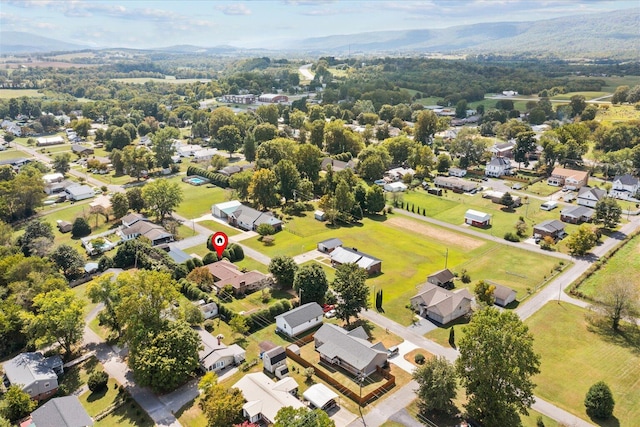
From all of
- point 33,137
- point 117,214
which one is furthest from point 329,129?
point 33,137

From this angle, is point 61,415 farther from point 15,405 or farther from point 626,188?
point 626,188

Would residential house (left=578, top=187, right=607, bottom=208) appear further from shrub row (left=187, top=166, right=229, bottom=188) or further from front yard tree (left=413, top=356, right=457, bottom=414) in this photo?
shrub row (left=187, top=166, right=229, bottom=188)

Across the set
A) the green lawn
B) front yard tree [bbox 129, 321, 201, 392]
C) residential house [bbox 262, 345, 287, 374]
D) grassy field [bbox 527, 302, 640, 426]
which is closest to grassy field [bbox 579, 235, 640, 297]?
grassy field [bbox 527, 302, 640, 426]

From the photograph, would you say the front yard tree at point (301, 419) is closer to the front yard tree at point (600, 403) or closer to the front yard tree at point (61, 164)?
the front yard tree at point (600, 403)

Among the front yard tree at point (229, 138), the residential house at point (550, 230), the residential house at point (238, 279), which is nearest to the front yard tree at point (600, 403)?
the residential house at point (238, 279)

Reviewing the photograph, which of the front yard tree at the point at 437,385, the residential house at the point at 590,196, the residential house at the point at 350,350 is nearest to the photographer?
the front yard tree at the point at 437,385

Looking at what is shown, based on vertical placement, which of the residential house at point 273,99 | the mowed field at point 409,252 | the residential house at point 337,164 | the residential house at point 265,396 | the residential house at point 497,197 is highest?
the residential house at point 273,99

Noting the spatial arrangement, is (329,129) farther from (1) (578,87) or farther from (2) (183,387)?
(1) (578,87)
